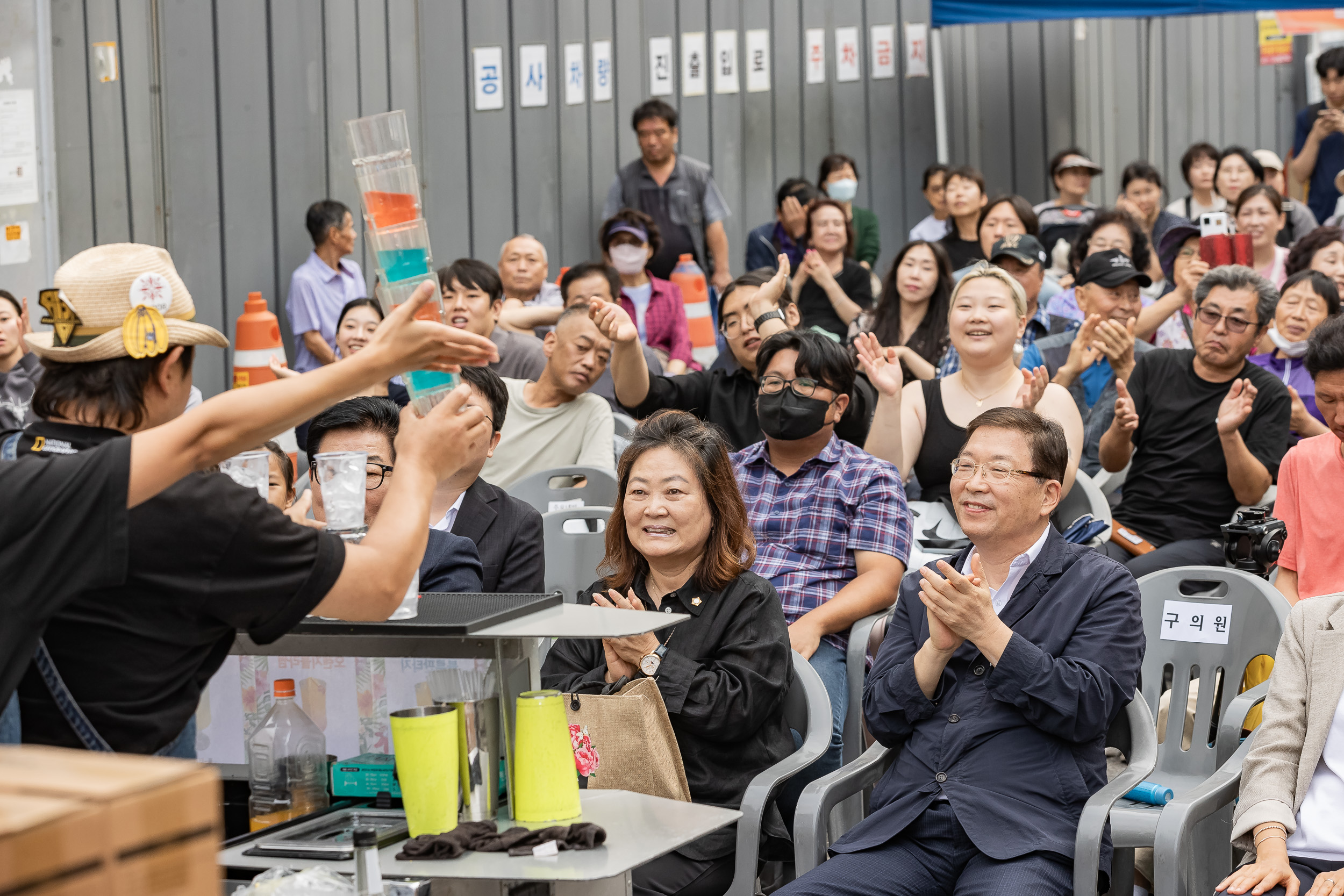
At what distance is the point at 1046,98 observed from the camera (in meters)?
10.2

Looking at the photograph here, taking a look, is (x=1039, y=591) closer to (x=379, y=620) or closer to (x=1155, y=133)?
(x=379, y=620)

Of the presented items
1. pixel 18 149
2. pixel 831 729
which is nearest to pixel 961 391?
pixel 831 729

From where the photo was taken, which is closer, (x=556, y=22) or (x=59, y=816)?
(x=59, y=816)

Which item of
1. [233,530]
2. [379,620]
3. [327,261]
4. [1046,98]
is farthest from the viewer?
[1046,98]

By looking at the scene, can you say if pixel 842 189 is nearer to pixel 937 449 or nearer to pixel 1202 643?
pixel 937 449

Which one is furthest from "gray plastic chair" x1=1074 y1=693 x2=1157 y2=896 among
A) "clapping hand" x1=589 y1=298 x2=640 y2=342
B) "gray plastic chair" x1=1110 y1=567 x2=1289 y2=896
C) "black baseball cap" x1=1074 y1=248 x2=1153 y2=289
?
"black baseball cap" x1=1074 y1=248 x2=1153 y2=289

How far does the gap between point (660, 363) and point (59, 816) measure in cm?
511

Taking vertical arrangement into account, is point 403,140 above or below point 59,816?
above

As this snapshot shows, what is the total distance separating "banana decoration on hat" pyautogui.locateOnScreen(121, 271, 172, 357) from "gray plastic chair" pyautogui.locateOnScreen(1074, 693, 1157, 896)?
188 centimetres

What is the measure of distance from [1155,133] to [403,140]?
9.41 m

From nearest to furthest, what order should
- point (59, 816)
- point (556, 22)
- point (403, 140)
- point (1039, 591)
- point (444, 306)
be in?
1. point (59, 816)
2. point (403, 140)
3. point (1039, 591)
4. point (444, 306)
5. point (556, 22)

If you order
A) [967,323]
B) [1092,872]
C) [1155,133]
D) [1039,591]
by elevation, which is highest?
[1155,133]

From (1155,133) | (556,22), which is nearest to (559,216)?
(556,22)

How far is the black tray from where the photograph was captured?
6.95ft
